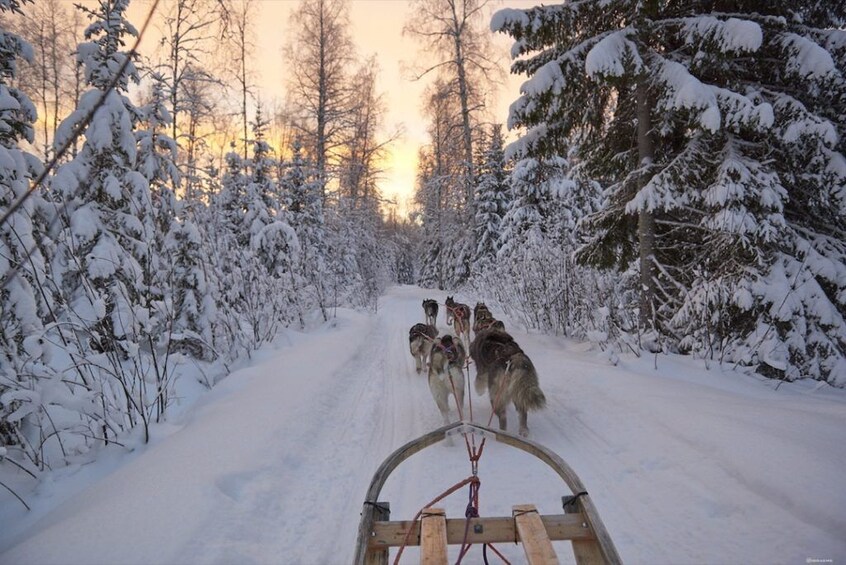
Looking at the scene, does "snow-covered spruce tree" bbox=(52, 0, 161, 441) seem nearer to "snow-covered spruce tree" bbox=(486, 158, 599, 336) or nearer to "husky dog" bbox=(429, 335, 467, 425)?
"husky dog" bbox=(429, 335, 467, 425)

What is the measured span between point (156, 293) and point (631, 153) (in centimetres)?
857

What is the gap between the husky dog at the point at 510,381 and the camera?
4480 mm

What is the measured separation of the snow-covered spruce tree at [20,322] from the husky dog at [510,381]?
4.08m

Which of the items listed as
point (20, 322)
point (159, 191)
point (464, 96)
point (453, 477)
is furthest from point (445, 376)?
point (464, 96)

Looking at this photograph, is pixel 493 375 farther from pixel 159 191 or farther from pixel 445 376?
pixel 159 191

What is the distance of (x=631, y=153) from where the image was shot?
305 inches

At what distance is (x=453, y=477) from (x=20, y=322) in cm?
427

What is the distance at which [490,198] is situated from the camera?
2417 centimetres

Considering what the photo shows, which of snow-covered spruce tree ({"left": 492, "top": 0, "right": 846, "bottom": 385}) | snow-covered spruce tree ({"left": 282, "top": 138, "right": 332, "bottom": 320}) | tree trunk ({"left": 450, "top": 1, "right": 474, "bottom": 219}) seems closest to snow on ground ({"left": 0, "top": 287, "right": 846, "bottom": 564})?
snow-covered spruce tree ({"left": 492, "top": 0, "right": 846, "bottom": 385})

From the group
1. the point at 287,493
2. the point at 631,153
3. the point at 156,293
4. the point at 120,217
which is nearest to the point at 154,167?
the point at 120,217

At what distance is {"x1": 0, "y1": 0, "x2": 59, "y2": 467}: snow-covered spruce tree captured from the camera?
3541 mm

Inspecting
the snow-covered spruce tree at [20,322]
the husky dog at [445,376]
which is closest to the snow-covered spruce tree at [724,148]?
the husky dog at [445,376]

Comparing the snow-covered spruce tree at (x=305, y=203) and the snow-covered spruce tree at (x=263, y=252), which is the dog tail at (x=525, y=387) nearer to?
the snow-covered spruce tree at (x=263, y=252)

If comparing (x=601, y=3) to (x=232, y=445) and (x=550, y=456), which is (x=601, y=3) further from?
(x=232, y=445)
